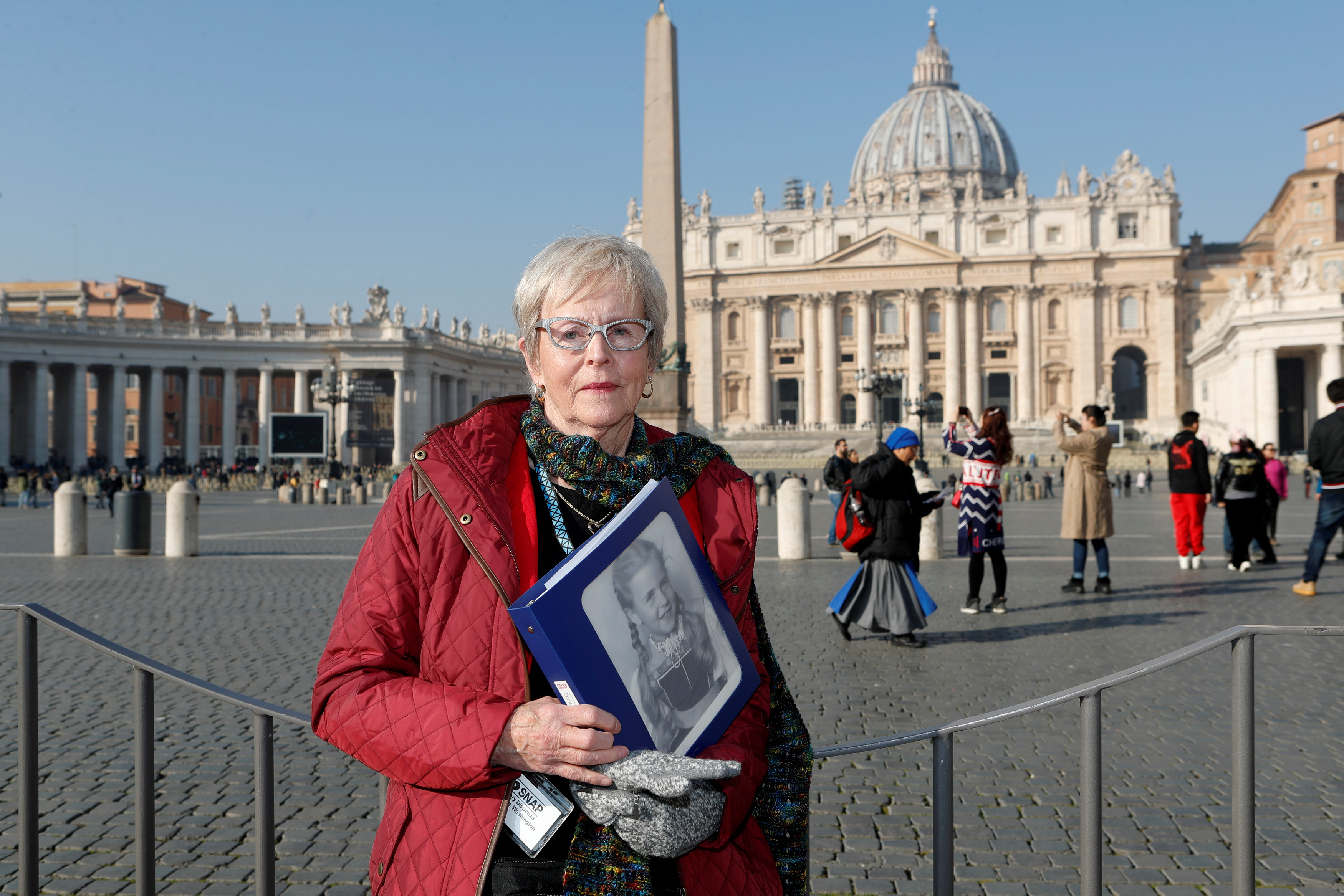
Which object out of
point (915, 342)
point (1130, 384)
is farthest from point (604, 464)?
point (1130, 384)

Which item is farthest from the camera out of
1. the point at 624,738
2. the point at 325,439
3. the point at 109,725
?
the point at 325,439

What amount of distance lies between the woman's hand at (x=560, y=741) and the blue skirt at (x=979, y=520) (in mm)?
6996

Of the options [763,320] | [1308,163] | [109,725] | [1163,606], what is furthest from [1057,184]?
[109,725]

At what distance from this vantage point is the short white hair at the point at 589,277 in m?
1.83

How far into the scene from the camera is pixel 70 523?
13117mm

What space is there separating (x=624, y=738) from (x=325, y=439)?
32.3 meters

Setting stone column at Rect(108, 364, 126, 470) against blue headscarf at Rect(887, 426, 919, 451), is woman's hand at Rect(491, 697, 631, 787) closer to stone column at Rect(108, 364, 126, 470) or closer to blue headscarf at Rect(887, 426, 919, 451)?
blue headscarf at Rect(887, 426, 919, 451)

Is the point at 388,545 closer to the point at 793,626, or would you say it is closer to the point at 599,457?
the point at 599,457

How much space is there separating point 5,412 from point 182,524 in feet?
133

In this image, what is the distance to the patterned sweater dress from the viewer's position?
819 cm

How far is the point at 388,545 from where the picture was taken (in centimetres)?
166

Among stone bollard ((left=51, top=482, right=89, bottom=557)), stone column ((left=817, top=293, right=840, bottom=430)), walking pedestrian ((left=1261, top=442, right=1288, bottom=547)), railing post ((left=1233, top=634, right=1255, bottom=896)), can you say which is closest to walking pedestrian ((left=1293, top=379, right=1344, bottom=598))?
walking pedestrian ((left=1261, top=442, right=1288, bottom=547))

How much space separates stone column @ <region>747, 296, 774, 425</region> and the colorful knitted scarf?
2742 inches

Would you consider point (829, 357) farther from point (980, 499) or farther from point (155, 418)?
point (980, 499)
